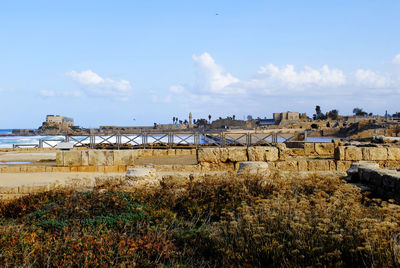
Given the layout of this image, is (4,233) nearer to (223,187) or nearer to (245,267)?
(245,267)

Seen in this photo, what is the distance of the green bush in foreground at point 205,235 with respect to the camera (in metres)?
4.12

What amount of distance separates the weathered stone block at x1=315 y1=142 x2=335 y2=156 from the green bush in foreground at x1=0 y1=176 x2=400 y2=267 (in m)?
12.4

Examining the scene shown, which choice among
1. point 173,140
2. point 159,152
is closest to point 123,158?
point 159,152

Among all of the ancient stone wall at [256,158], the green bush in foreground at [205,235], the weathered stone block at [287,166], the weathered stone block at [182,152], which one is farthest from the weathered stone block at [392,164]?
the weathered stone block at [182,152]

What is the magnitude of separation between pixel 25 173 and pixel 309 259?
12.0 m

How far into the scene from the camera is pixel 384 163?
13.6 m

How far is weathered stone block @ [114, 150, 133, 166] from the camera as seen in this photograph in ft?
45.6

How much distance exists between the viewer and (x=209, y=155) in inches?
519

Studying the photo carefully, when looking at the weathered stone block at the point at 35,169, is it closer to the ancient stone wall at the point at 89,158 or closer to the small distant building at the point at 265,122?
the ancient stone wall at the point at 89,158

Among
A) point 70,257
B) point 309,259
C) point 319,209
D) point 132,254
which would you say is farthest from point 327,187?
point 70,257

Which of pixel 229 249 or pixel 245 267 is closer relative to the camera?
pixel 245 267

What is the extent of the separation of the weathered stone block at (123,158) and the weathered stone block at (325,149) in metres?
9.91

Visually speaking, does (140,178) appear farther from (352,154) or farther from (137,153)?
(137,153)

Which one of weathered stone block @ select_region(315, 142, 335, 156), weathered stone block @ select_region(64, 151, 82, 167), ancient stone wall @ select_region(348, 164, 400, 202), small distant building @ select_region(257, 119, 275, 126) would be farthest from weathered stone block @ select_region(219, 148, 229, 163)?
small distant building @ select_region(257, 119, 275, 126)
